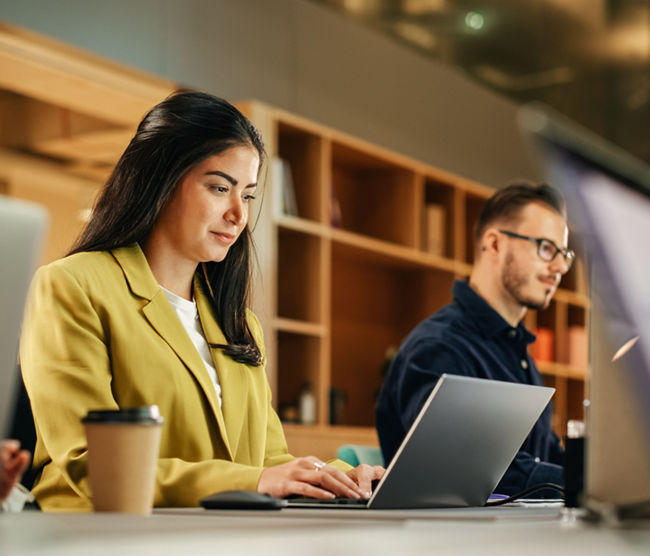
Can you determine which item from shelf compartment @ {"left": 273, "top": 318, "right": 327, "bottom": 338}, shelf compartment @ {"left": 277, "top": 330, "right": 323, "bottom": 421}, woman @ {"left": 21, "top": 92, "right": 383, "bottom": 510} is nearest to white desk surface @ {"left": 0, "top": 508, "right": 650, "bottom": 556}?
woman @ {"left": 21, "top": 92, "right": 383, "bottom": 510}

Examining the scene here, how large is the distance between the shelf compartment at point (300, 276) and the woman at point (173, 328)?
235cm

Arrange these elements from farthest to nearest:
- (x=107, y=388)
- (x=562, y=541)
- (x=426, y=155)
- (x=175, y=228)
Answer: (x=426, y=155) < (x=175, y=228) < (x=107, y=388) < (x=562, y=541)

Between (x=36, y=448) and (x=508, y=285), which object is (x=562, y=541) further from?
(x=508, y=285)

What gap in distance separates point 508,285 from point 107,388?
193 cm

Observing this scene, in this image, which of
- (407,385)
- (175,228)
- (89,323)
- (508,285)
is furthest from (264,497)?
(508,285)

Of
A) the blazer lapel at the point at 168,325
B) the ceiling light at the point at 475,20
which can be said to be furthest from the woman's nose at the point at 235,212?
the ceiling light at the point at 475,20

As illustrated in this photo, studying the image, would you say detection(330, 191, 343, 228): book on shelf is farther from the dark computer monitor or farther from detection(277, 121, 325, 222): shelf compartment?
the dark computer monitor

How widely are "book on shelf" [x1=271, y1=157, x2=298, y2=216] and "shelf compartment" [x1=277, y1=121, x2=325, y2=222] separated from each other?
0.10m

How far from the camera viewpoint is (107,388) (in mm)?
1517

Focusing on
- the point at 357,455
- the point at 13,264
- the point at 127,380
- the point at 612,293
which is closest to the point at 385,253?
the point at 357,455

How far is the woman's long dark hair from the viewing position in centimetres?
187

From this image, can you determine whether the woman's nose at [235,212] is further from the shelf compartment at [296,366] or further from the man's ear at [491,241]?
the shelf compartment at [296,366]

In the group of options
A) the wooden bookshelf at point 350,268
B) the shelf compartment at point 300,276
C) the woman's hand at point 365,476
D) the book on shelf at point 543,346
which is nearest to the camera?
the woman's hand at point 365,476

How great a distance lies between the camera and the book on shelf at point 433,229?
17.4 feet
